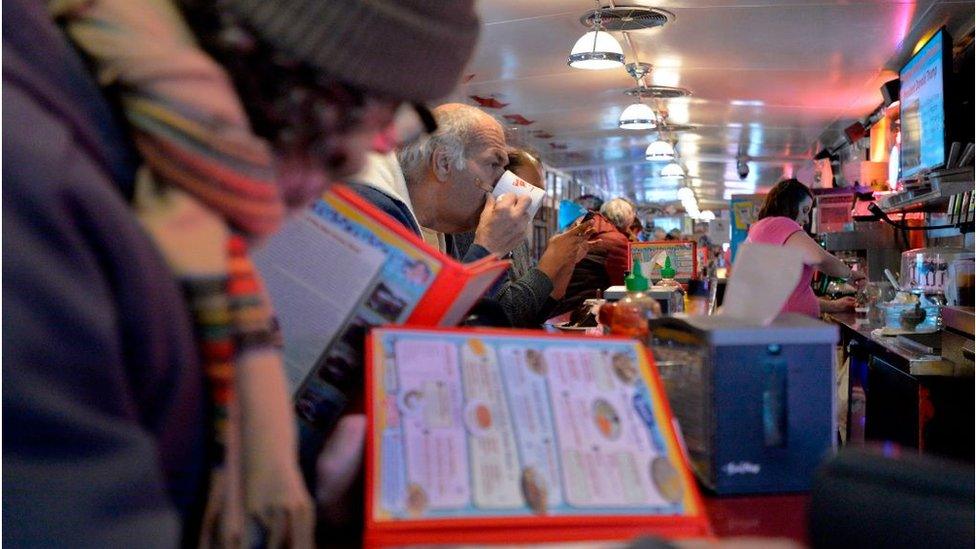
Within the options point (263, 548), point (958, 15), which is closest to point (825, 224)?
point (958, 15)

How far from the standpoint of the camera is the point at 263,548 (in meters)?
0.86

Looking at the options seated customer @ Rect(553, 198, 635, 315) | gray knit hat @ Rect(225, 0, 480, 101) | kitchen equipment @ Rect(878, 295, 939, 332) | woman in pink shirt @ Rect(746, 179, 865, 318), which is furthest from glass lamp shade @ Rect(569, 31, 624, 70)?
gray knit hat @ Rect(225, 0, 480, 101)

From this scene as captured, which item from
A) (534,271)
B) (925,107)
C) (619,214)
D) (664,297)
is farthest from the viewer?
(619,214)

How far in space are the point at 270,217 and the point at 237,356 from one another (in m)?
0.12

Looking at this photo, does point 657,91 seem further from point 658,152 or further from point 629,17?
point 629,17

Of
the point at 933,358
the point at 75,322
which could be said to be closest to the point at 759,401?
the point at 75,322

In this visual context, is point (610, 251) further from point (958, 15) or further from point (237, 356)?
point (237, 356)

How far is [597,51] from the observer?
6.15 meters

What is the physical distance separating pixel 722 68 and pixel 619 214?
5.90 feet

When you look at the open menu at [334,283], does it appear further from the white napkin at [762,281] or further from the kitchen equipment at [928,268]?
the kitchen equipment at [928,268]

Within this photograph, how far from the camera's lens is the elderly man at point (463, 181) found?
2.79 metres

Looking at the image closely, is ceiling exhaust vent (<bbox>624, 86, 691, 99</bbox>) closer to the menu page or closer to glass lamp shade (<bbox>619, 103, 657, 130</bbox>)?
glass lamp shade (<bbox>619, 103, 657, 130</bbox>)

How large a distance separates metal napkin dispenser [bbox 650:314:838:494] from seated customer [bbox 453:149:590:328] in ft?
4.60

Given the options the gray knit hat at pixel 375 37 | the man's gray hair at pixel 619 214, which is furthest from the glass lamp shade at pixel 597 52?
the gray knit hat at pixel 375 37
